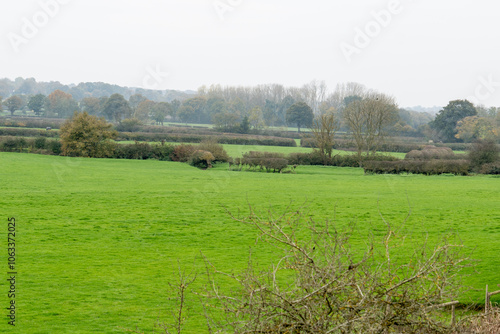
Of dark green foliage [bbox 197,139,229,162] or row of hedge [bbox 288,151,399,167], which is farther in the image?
row of hedge [bbox 288,151,399,167]

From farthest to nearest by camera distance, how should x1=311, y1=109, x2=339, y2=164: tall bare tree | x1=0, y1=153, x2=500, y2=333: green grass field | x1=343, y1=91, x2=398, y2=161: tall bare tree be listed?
x1=343, y1=91, x2=398, y2=161: tall bare tree → x1=311, y1=109, x2=339, y2=164: tall bare tree → x1=0, y1=153, x2=500, y2=333: green grass field

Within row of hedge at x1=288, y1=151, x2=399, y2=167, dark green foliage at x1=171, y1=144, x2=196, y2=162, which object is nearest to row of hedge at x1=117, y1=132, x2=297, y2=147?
dark green foliage at x1=171, y1=144, x2=196, y2=162

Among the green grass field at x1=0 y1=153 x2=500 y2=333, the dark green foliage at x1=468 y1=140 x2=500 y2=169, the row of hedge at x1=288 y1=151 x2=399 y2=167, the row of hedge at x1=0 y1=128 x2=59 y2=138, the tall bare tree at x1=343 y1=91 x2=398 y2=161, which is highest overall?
the tall bare tree at x1=343 y1=91 x2=398 y2=161

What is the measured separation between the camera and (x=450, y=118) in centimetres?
8481

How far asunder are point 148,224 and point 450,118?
75.2m

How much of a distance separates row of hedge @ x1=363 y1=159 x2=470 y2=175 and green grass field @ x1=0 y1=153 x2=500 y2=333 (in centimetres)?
412

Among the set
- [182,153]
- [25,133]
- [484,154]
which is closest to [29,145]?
[25,133]

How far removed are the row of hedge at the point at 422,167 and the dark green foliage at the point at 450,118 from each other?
4151 centimetres

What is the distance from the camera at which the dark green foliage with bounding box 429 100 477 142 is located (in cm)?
8469

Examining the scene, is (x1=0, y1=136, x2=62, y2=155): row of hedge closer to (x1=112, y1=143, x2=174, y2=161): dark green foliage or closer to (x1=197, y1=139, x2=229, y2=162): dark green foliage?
(x1=112, y1=143, x2=174, y2=161): dark green foliage

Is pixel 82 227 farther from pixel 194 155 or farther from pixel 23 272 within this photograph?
pixel 194 155

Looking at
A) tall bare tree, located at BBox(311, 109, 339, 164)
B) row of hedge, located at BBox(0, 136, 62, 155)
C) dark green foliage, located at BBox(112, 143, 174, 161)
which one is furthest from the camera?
dark green foliage, located at BBox(112, 143, 174, 161)

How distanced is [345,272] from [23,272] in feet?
32.1

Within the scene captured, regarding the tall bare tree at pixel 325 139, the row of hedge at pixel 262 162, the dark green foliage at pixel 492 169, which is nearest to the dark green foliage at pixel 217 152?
the row of hedge at pixel 262 162
